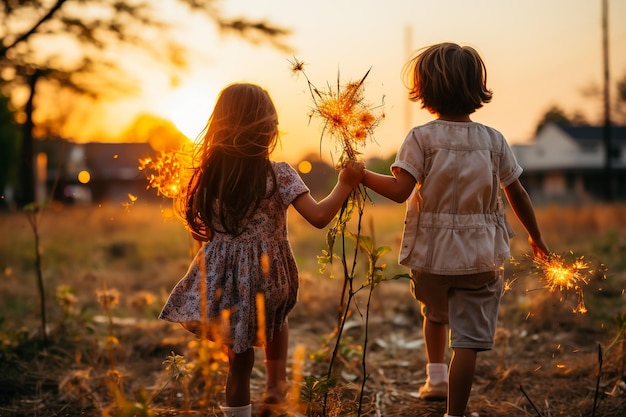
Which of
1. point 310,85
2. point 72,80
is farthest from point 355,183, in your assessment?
point 72,80

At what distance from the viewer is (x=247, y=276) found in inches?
90.5

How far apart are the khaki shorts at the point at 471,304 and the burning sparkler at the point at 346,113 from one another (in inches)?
26.5

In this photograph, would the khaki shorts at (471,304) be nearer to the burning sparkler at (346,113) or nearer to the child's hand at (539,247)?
the child's hand at (539,247)

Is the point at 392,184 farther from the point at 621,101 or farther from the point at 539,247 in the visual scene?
the point at 621,101

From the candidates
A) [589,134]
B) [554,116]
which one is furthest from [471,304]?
[554,116]

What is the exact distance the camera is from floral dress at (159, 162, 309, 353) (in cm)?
229

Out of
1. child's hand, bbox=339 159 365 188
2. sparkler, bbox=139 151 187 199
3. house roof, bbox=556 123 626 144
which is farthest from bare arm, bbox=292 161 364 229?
house roof, bbox=556 123 626 144

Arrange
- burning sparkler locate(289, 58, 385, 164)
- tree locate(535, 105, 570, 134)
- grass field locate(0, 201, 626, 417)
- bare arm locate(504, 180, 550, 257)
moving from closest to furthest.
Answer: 1. burning sparkler locate(289, 58, 385, 164)
2. bare arm locate(504, 180, 550, 257)
3. grass field locate(0, 201, 626, 417)
4. tree locate(535, 105, 570, 134)

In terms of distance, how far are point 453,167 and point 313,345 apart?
6.84ft

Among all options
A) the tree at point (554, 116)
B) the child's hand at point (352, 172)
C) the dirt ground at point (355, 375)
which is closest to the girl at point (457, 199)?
the child's hand at point (352, 172)

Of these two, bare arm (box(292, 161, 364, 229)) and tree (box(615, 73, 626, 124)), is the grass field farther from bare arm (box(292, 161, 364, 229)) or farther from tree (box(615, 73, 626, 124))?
tree (box(615, 73, 626, 124))

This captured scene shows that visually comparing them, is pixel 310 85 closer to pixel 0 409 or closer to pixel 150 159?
pixel 150 159

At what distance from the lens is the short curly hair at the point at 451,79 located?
91.2 inches

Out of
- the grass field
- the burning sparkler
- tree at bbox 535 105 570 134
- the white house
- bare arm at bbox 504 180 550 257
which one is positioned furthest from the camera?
tree at bbox 535 105 570 134
